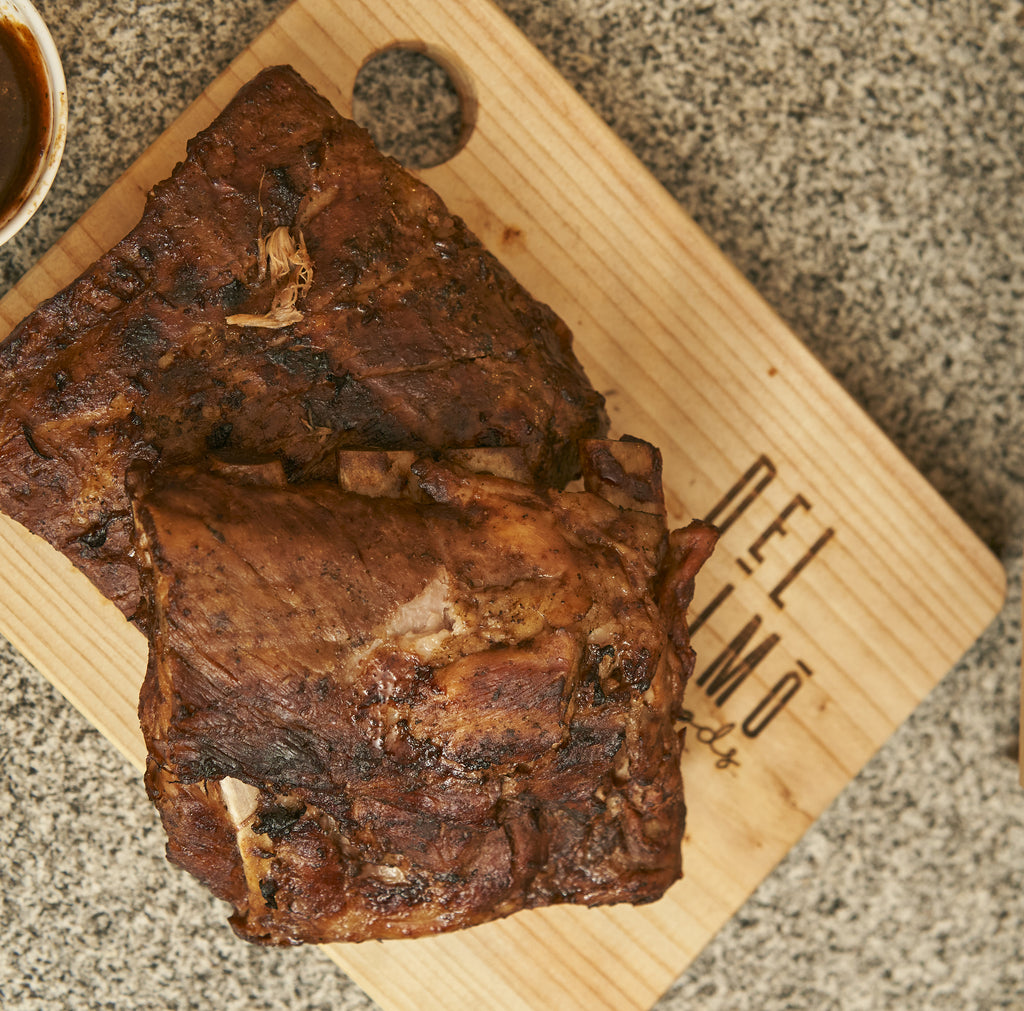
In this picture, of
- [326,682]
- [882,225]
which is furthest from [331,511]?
[882,225]

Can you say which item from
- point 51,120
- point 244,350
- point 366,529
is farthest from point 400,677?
point 51,120

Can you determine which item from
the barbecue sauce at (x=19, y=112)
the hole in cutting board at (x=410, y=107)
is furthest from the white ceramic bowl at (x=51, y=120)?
the hole in cutting board at (x=410, y=107)

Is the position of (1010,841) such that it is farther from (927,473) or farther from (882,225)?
(882,225)

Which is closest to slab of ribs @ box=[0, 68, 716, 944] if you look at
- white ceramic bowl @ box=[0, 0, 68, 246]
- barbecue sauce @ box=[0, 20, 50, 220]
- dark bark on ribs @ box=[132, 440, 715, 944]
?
dark bark on ribs @ box=[132, 440, 715, 944]

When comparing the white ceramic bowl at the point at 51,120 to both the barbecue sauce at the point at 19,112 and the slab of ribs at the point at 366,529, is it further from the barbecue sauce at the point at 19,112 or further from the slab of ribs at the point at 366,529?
the slab of ribs at the point at 366,529

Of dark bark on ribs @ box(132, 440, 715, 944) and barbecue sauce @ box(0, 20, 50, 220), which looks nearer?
dark bark on ribs @ box(132, 440, 715, 944)

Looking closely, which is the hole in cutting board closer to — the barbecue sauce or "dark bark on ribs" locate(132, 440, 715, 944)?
the barbecue sauce

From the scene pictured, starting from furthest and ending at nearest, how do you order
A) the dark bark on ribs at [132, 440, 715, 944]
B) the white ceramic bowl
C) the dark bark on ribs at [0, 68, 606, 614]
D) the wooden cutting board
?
the wooden cutting board → the white ceramic bowl → the dark bark on ribs at [0, 68, 606, 614] → the dark bark on ribs at [132, 440, 715, 944]
